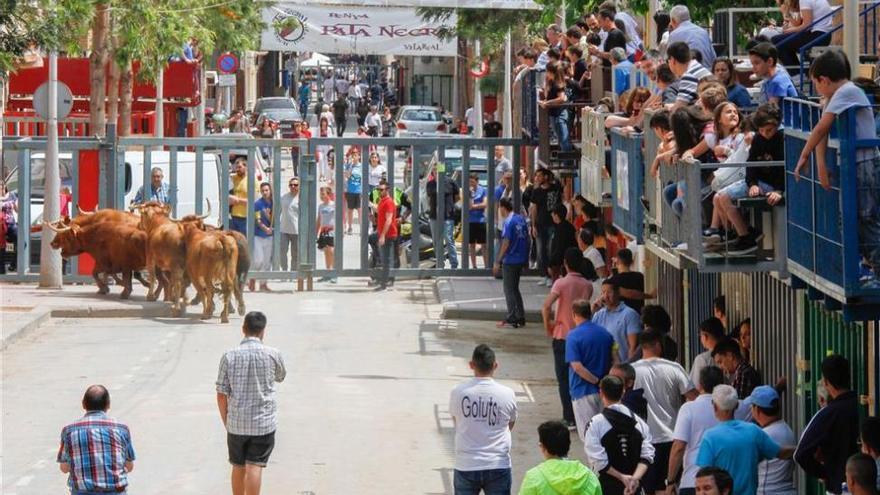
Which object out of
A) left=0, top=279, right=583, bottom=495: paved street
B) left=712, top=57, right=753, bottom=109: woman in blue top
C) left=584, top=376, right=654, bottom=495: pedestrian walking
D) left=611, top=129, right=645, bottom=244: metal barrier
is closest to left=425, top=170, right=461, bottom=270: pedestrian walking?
left=0, top=279, right=583, bottom=495: paved street

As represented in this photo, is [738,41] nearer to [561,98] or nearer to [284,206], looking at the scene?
[561,98]

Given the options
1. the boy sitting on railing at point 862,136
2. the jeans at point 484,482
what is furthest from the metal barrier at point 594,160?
the boy sitting on railing at point 862,136

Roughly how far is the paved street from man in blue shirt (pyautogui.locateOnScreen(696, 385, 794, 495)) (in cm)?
384

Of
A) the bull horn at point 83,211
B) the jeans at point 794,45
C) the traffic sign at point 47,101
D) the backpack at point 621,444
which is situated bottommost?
the backpack at point 621,444

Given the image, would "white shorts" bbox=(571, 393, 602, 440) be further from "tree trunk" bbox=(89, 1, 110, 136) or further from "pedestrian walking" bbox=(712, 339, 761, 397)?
"tree trunk" bbox=(89, 1, 110, 136)

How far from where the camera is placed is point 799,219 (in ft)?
39.1

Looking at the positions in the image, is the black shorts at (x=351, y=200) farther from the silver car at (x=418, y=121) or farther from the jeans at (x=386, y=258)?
the silver car at (x=418, y=121)

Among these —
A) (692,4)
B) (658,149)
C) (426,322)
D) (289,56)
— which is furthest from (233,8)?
(289,56)

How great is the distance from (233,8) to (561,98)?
15544 mm

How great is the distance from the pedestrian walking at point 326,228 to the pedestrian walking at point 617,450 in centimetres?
1833

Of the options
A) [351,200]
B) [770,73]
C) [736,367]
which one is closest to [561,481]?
[736,367]

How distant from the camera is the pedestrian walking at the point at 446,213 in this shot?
30.4m

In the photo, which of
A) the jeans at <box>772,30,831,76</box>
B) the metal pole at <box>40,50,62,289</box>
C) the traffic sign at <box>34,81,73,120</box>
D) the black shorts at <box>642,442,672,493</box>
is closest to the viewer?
the black shorts at <box>642,442,672,493</box>

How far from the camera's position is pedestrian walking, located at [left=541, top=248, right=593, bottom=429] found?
18.0 m
